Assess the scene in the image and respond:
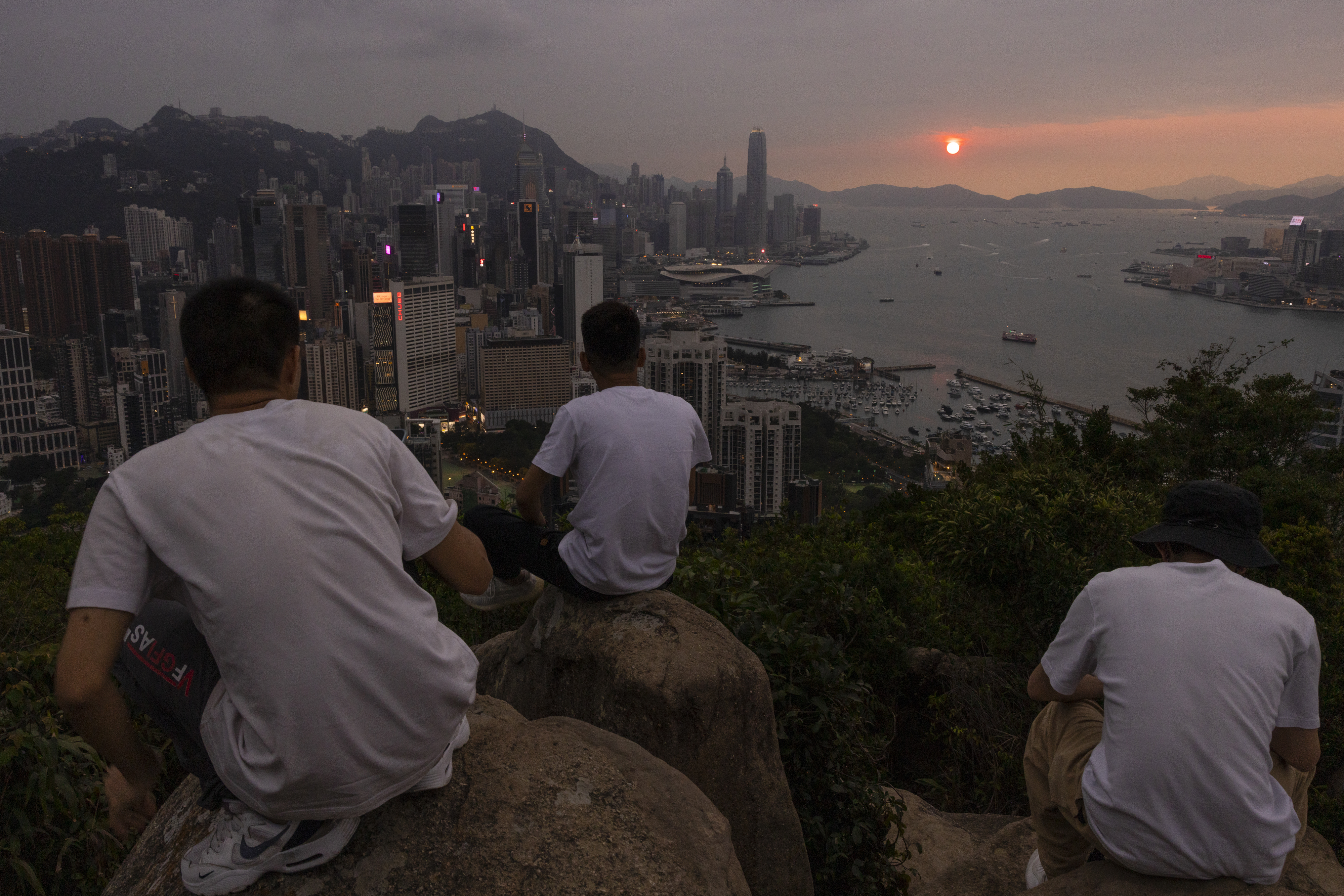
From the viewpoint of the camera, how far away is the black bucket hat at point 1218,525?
1.27m

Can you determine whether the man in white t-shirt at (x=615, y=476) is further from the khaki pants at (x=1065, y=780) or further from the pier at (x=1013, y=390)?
the pier at (x=1013, y=390)

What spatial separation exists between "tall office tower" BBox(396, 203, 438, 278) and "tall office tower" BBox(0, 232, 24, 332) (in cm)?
2024

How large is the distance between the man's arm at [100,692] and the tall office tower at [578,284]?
42504 millimetres

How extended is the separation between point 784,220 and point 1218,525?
73.4 meters

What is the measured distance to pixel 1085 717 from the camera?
4.66 feet

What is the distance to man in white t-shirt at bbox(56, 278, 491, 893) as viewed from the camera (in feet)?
2.91

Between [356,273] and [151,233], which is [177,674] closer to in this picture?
[356,273]

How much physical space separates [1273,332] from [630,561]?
27.4m

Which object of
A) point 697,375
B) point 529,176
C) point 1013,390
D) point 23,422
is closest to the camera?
point 697,375

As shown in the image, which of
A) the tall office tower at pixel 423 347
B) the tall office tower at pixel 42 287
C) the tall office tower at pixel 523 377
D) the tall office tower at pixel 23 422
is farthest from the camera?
the tall office tower at pixel 42 287

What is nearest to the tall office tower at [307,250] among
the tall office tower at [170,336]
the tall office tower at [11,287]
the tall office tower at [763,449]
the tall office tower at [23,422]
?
the tall office tower at [170,336]

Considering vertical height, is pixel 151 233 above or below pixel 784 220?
below

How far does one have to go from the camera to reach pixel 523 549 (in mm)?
1894

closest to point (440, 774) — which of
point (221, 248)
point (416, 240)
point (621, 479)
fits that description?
point (621, 479)
